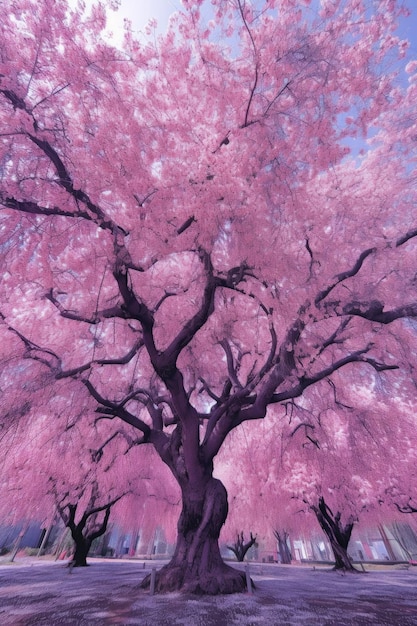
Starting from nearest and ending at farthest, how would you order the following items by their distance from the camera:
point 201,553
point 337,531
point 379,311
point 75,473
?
point 379,311, point 201,553, point 75,473, point 337,531

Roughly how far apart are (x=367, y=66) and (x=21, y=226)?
6629 millimetres

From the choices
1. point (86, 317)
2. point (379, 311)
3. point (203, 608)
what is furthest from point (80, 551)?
point (379, 311)

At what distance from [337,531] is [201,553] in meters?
10.1

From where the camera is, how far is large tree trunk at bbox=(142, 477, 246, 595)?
6.28 metres

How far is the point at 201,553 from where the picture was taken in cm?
671

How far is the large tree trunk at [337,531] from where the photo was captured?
1320 centimetres

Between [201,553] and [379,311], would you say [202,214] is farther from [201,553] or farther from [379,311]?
[201,553]

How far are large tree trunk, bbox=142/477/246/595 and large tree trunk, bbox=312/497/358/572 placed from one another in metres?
7.89

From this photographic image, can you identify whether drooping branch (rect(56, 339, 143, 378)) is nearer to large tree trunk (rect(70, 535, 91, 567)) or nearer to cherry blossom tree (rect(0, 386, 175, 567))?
cherry blossom tree (rect(0, 386, 175, 567))

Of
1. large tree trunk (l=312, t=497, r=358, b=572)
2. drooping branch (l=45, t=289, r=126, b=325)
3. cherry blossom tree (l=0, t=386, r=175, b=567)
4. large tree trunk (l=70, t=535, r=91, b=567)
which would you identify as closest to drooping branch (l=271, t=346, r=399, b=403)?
drooping branch (l=45, t=289, r=126, b=325)

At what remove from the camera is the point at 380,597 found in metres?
6.42

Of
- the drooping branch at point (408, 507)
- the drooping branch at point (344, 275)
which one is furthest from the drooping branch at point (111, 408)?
the drooping branch at point (408, 507)

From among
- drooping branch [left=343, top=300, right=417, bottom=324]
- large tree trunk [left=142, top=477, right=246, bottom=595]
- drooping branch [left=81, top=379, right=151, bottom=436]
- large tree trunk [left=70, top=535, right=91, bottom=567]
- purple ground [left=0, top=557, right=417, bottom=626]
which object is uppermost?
drooping branch [left=343, top=300, right=417, bottom=324]

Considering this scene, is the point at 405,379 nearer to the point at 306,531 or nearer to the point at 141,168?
the point at 141,168
